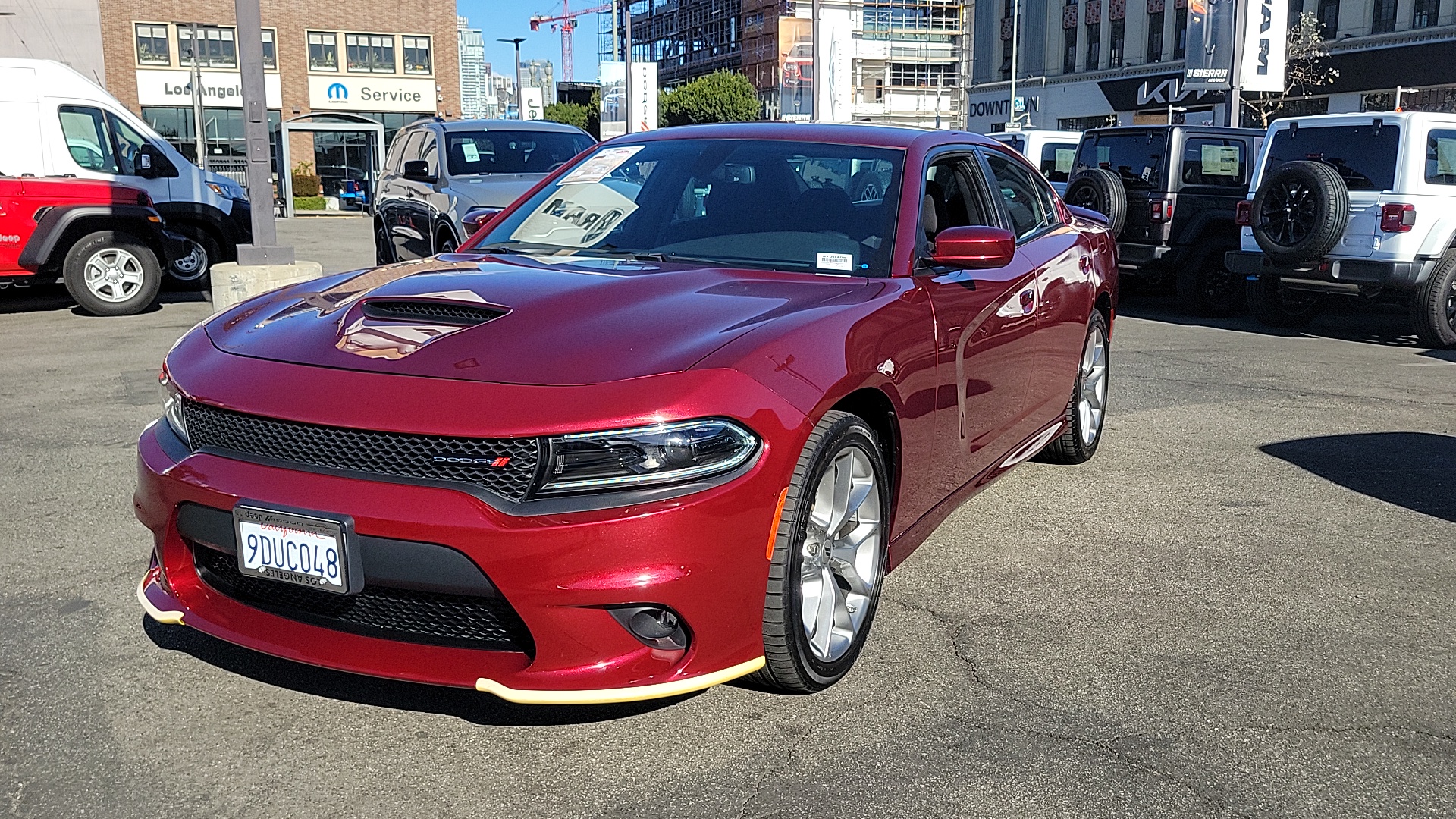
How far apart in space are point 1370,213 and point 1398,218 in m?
0.25

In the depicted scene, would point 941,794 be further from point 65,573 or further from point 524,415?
point 65,573

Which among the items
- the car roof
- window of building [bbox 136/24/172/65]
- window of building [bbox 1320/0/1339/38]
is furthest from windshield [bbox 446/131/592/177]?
window of building [bbox 136/24/172/65]

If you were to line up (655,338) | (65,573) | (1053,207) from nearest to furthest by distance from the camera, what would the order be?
(655,338), (65,573), (1053,207)

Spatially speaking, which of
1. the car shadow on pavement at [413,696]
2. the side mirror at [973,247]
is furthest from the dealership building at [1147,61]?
the car shadow on pavement at [413,696]

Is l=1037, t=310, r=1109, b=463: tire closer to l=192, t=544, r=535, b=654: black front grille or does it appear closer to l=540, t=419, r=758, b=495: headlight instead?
l=540, t=419, r=758, b=495: headlight

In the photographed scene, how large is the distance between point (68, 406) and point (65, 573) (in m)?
3.40

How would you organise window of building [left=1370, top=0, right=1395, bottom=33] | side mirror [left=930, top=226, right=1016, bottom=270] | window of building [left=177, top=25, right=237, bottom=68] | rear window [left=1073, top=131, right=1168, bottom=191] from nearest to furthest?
side mirror [left=930, top=226, right=1016, bottom=270], rear window [left=1073, top=131, right=1168, bottom=191], window of building [left=1370, top=0, right=1395, bottom=33], window of building [left=177, top=25, right=237, bottom=68]

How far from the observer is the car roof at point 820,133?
4496 millimetres

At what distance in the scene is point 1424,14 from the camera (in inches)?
1387

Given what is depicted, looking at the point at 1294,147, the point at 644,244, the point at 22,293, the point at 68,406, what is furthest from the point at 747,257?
the point at 22,293

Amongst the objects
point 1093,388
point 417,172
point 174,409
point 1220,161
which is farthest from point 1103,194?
point 174,409

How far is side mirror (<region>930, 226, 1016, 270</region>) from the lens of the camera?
153 inches

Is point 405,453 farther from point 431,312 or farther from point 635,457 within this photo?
point 431,312

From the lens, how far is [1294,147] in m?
11.1
